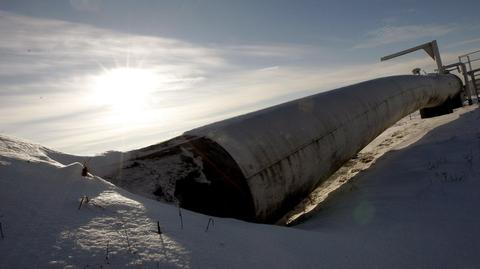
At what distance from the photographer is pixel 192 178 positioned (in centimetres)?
433

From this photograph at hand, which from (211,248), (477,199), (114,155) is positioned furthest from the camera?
(114,155)

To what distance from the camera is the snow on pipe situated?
168 inches

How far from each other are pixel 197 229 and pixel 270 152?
208 centimetres

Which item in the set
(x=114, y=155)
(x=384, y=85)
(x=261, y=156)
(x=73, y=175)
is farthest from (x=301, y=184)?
(x=384, y=85)

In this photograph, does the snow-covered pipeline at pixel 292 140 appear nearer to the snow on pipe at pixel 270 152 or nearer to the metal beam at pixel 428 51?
the snow on pipe at pixel 270 152

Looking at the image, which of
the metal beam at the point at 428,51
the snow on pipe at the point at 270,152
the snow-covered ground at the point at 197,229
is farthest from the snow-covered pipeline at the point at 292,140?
the metal beam at the point at 428,51

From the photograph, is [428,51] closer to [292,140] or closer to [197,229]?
[292,140]

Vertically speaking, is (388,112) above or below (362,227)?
above

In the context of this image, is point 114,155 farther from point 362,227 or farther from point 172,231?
point 362,227

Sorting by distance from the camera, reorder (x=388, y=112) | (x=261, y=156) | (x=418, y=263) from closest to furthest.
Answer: (x=418, y=263) → (x=261, y=156) → (x=388, y=112)

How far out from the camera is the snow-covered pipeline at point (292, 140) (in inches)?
174

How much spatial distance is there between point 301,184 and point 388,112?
13.3 feet

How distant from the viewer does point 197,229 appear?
284 centimetres

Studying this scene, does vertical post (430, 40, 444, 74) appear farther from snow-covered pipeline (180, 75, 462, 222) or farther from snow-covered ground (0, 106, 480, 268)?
snow-covered ground (0, 106, 480, 268)
